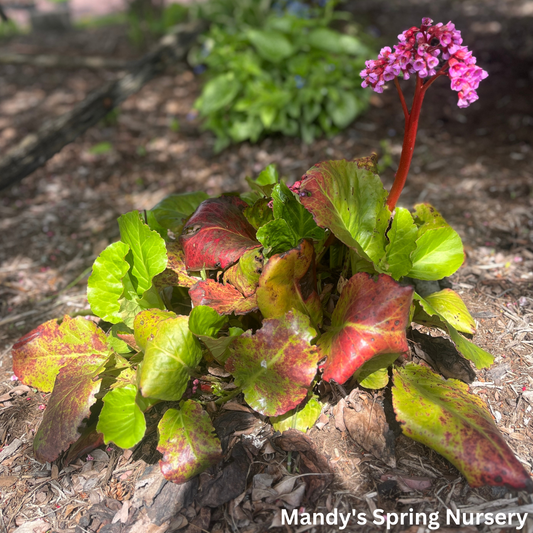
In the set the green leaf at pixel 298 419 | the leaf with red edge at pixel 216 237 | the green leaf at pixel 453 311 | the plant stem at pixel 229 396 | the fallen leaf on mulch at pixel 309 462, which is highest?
the leaf with red edge at pixel 216 237

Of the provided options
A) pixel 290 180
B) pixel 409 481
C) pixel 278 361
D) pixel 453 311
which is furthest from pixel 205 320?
pixel 290 180

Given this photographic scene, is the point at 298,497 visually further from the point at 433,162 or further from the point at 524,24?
the point at 524,24

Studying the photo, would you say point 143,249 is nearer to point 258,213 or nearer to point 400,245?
point 258,213

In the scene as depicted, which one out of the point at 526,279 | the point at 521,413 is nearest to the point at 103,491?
the point at 521,413

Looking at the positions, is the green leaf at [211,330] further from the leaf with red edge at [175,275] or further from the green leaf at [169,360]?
the leaf with red edge at [175,275]

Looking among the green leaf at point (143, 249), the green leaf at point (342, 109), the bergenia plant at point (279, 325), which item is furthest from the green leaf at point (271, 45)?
the green leaf at point (143, 249)

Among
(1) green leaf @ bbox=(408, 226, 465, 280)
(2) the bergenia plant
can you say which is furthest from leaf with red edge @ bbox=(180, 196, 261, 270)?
(1) green leaf @ bbox=(408, 226, 465, 280)
